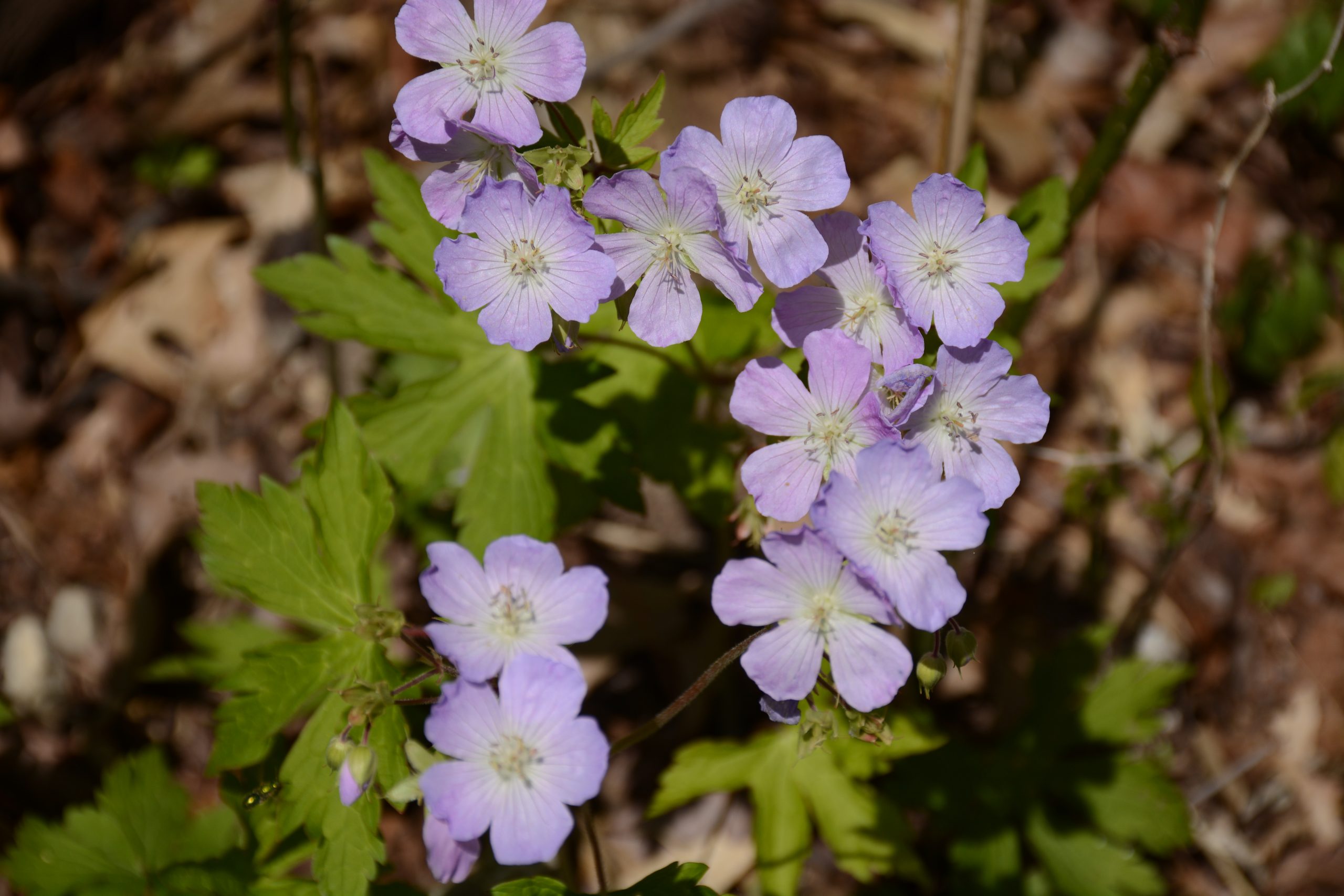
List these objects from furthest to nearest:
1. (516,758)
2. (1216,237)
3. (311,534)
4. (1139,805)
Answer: (1139,805), (1216,237), (311,534), (516,758)

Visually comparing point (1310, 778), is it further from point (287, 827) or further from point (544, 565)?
point (287, 827)

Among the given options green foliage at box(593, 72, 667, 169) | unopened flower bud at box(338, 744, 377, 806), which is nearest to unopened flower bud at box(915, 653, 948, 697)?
unopened flower bud at box(338, 744, 377, 806)

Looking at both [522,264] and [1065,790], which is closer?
[522,264]

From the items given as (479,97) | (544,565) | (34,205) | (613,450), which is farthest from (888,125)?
(34,205)

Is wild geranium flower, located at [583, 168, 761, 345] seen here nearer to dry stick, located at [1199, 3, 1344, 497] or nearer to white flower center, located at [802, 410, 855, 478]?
white flower center, located at [802, 410, 855, 478]

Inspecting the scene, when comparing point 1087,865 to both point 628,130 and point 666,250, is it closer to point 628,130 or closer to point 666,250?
point 666,250

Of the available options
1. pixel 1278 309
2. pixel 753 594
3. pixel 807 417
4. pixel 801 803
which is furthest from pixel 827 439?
pixel 1278 309

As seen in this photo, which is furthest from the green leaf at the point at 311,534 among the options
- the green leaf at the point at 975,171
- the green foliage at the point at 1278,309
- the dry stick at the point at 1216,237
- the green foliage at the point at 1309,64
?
the green foliage at the point at 1309,64

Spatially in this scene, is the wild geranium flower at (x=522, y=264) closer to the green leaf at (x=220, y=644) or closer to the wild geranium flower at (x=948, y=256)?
the wild geranium flower at (x=948, y=256)
